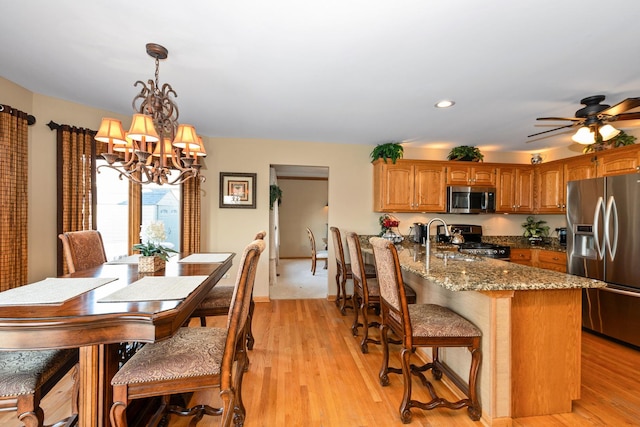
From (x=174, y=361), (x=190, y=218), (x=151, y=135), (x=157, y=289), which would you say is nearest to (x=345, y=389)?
(x=174, y=361)

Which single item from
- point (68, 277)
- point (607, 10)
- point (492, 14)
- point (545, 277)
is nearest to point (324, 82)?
point (492, 14)

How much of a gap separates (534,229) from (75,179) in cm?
625

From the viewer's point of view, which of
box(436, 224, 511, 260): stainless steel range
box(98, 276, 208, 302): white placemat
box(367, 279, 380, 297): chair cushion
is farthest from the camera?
box(436, 224, 511, 260): stainless steel range

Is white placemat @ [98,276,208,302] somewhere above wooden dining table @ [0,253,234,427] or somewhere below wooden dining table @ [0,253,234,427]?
above

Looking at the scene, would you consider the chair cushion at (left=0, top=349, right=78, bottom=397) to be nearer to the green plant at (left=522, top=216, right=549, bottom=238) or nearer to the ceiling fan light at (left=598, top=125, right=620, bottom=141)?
the ceiling fan light at (left=598, top=125, right=620, bottom=141)

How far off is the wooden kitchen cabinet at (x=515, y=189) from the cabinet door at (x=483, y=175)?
11 cm

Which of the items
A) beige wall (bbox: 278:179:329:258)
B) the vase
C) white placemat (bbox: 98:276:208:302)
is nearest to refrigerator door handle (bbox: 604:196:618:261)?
white placemat (bbox: 98:276:208:302)

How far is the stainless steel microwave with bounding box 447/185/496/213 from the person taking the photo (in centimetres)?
429

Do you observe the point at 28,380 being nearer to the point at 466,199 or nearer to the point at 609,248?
the point at 609,248

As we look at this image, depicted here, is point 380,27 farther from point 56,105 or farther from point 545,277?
point 56,105

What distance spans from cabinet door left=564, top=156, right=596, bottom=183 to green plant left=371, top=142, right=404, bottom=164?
2.21 meters

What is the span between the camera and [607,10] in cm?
150

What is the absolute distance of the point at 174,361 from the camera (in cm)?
138

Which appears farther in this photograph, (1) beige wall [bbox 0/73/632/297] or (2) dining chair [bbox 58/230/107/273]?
(1) beige wall [bbox 0/73/632/297]
